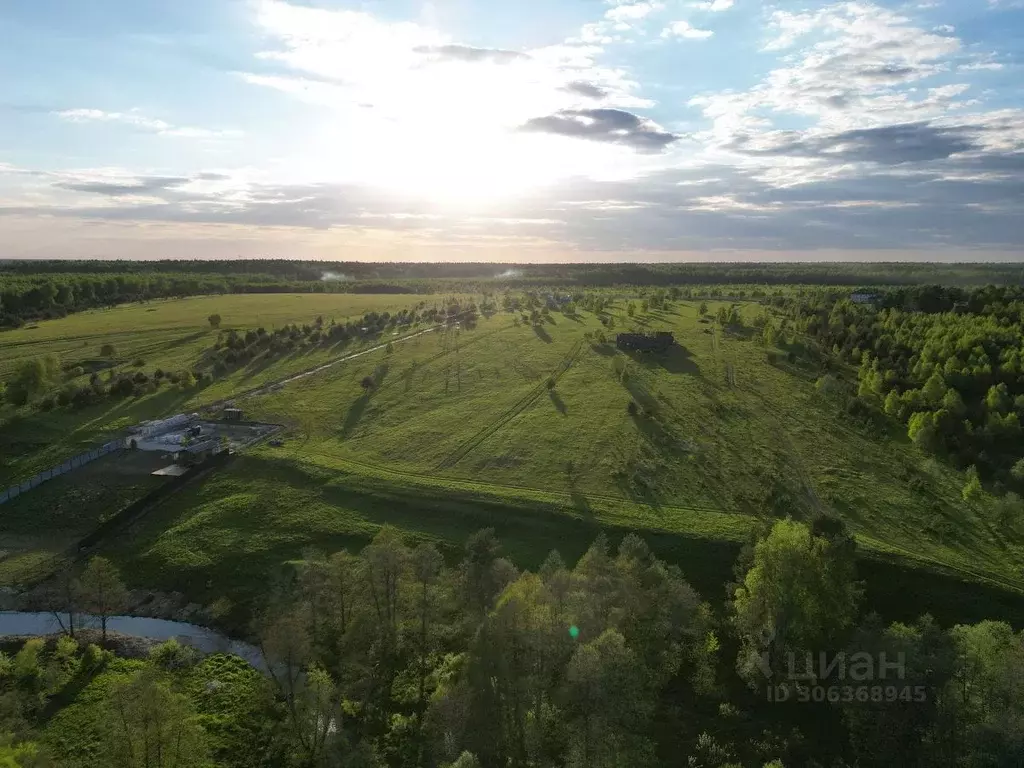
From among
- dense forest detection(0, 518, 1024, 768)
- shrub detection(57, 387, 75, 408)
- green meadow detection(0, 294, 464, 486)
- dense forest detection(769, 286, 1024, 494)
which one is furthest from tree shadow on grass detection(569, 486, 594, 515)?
shrub detection(57, 387, 75, 408)

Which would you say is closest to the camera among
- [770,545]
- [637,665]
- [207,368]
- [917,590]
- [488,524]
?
[637,665]

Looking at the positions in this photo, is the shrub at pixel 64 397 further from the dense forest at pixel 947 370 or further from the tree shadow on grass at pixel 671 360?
the dense forest at pixel 947 370

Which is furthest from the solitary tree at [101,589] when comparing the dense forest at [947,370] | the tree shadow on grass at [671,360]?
the tree shadow on grass at [671,360]

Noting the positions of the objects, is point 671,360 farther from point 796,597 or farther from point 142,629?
point 142,629

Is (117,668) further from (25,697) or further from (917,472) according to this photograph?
(917,472)

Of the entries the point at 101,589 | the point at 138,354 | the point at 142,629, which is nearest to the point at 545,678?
the point at 101,589

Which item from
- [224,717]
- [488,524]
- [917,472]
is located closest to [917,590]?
[917,472]
